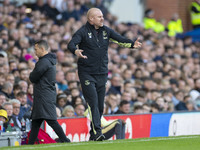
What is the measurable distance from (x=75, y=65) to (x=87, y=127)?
500 cm

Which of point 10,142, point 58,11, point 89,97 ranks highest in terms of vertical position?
point 58,11

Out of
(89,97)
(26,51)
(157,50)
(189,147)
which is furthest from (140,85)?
(189,147)

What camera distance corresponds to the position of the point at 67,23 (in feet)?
64.8

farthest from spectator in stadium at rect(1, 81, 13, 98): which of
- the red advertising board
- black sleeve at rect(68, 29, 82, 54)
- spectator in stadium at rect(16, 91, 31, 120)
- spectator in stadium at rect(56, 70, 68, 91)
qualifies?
black sleeve at rect(68, 29, 82, 54)

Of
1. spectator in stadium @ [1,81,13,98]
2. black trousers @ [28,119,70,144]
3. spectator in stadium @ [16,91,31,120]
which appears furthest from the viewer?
spectator in stadium @ [1,81,13,98]

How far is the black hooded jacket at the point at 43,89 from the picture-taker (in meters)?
9.27

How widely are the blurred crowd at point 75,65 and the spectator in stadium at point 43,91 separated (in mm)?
1765

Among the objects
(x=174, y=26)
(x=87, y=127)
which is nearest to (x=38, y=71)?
(x=87, y=127)

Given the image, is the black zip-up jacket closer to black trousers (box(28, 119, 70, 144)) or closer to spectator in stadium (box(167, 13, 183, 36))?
black trousers (box(28, 119, 70, 144))

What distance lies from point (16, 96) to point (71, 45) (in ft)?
10.5

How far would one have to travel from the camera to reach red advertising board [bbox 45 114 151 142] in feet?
37.0

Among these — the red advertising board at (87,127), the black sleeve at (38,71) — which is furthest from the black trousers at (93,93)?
the red advertising board at (87,127)

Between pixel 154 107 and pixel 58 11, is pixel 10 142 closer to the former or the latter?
pixel 154 107

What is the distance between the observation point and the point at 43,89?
9.30 metres
